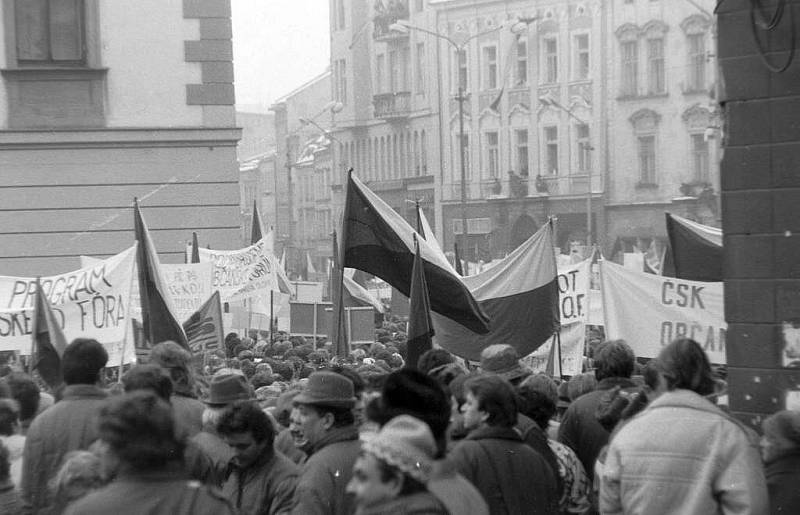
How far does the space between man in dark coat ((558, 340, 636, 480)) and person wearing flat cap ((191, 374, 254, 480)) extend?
5.35 feet

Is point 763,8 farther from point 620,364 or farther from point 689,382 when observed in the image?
point 689,382

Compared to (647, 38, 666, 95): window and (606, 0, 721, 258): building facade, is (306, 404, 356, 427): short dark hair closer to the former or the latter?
(606, 0, 721, 258): building facade

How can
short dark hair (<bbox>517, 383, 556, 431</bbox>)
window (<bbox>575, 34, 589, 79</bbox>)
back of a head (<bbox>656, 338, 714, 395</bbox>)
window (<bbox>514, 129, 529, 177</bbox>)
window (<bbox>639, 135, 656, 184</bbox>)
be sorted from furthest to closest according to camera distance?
1. window (<bbox>514, 129, 529, 177</bbox>)
2. window (<bbox>575, 34, 589, 79</bbox>)
3. window (<bbox>639, 135, 656, 184</bbox>)
4. short dark hair (<bbox>517, 383, 556, 431</bbox>)
5. back of a head (<bbox>656, 338, 714, 395</bbox>)

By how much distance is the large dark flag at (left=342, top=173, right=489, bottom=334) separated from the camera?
34.1 ft

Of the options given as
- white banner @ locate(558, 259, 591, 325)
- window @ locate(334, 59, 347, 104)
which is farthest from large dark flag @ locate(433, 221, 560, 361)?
window @ locate(334, 59, 347, 104)

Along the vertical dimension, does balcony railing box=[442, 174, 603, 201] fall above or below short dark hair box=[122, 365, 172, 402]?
above

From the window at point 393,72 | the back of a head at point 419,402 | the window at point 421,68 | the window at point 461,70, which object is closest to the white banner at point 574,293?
the back of a head at point 419,402

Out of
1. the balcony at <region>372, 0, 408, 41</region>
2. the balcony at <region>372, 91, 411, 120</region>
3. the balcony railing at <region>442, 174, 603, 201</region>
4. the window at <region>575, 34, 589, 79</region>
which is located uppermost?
the balcony at <region>372, 0, 408, 41</region>

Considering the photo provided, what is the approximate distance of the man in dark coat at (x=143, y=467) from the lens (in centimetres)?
373

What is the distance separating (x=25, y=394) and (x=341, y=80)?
71334 millimetres

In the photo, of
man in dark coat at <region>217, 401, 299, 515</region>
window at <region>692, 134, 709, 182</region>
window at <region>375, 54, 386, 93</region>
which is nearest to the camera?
man in dark coat at <region>217, 401, 299, 515</region>

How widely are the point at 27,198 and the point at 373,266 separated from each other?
33.8 ft

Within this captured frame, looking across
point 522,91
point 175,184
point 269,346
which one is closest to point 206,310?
point 269,346

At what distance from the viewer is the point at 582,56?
195 ft
